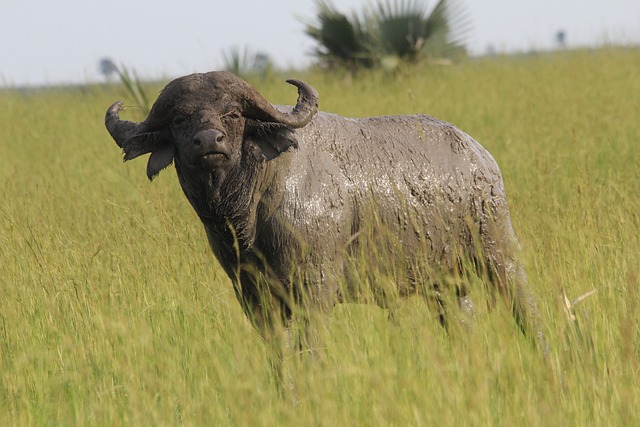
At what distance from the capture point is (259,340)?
405 centimetres

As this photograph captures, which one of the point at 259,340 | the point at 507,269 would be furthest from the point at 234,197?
the point at 507,269

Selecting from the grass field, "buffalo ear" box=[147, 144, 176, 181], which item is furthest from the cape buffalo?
the grass field

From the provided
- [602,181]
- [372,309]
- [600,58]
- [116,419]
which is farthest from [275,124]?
[600,58]

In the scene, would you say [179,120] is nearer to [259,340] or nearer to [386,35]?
[259,340]

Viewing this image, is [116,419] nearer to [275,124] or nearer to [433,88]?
[275,124]

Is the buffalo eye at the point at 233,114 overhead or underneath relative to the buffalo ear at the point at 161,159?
overhead

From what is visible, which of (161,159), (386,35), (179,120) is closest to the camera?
(179,120)

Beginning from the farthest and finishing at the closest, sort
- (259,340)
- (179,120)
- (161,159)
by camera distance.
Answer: (259,340), (161,159), (179,120)

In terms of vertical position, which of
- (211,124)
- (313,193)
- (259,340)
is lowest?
(259,340)

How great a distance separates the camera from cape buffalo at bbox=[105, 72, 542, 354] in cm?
368

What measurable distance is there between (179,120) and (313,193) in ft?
2.07

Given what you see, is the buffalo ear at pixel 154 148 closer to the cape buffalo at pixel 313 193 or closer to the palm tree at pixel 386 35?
the cape buffalo at pixel 313 193

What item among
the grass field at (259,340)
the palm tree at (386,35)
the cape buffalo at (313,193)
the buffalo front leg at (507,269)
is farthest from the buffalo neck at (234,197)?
the palm tree at (386,35)

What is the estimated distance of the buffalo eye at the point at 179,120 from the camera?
3.63 m
